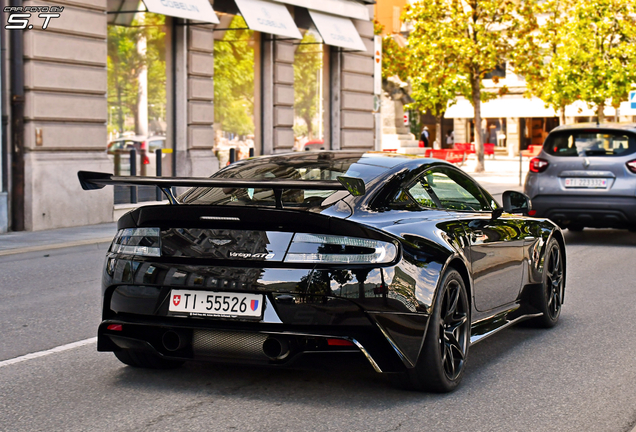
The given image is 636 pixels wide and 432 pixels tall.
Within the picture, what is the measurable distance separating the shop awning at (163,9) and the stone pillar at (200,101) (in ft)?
2.63

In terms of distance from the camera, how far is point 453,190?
243 inches

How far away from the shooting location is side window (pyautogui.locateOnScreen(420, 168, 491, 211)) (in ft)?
19.3

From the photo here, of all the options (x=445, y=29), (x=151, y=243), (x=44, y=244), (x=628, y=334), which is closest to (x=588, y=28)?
(x=445, y=29)

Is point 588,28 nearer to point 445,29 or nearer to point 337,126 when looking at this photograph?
point 445,29

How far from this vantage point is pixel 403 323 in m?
4.84

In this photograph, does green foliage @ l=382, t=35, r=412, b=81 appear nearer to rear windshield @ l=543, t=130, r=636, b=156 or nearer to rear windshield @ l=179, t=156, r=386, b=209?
rear windshield @ l=543, t=130, r=636, b=156

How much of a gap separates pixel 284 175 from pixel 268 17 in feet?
52.0

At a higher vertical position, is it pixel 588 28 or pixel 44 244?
pixel 588 28

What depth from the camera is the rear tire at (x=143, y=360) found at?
18.4ft

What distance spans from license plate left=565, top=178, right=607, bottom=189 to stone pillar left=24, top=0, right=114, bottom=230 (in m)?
7.51

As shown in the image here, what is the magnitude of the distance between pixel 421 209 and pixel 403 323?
88 cm

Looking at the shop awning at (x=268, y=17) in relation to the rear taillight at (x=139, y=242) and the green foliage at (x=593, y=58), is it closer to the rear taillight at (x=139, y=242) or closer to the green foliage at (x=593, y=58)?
the rear taillight at (x=139, y=242)

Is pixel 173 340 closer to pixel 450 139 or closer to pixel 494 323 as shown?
pixel 494 323

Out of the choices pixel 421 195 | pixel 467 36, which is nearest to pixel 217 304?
pixel 421 195
